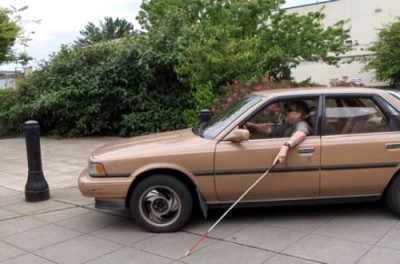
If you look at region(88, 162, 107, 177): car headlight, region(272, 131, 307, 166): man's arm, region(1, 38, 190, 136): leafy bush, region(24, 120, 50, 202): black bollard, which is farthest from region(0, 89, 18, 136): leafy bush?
region(272, 131, 307, 166): man's arm

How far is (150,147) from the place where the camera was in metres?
5.38

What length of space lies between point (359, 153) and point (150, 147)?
7.44 ft

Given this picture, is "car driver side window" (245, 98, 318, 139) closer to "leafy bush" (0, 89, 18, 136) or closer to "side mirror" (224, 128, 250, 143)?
"side mirror" (224, 128, 250, 143)

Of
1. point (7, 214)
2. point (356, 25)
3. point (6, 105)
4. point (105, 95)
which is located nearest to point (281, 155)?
point (7, 214)

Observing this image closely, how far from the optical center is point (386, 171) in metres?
5.25

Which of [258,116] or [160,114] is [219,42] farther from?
[258,116]

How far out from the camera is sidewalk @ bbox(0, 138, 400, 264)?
14.8 ft

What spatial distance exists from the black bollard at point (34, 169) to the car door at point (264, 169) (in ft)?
9.82

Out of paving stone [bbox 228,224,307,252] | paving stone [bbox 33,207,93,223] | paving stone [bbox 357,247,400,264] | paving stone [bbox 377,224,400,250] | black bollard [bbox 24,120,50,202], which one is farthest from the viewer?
black bollard [bbox 24,120,50,202]

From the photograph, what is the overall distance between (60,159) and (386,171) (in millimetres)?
7395

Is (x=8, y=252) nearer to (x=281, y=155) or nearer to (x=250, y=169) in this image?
(x=250, y=169)

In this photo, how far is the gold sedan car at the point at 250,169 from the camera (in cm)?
520

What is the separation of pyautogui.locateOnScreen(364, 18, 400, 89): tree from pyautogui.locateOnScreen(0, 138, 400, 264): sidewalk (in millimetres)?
25358

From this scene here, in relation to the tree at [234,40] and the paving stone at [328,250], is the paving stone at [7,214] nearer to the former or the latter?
the paving stone at [328,250]
